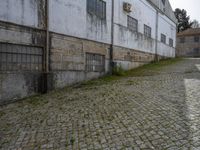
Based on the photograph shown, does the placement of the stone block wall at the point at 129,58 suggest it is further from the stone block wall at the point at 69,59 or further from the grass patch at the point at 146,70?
the stone block wall at the point at 69,59

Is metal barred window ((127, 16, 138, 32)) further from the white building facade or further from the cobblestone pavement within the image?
the cobblestone pavement

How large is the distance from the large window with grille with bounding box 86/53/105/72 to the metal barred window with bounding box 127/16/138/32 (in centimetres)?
469

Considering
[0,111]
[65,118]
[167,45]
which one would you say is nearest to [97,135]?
[65,118]

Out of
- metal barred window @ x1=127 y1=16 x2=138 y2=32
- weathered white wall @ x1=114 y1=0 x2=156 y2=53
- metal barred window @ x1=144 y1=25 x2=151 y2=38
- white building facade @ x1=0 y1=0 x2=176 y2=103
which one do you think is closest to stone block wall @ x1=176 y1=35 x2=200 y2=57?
weathered white wall @ x1=114 y1=0 x2=156 y2=53

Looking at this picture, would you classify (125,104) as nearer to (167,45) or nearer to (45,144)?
(45,144)

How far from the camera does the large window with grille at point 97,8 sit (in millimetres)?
12995

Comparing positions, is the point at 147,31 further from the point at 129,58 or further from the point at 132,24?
the point at 129,58

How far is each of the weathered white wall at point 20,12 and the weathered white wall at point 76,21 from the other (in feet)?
3.06

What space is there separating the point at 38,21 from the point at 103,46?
5.37 metres

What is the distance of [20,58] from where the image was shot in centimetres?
924

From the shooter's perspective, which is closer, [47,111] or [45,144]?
[45,144]

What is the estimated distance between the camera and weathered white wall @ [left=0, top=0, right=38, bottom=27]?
845 centimetres

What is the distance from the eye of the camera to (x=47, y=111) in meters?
7.43

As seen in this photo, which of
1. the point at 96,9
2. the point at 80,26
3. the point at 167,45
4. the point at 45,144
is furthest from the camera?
the point at 167,45
